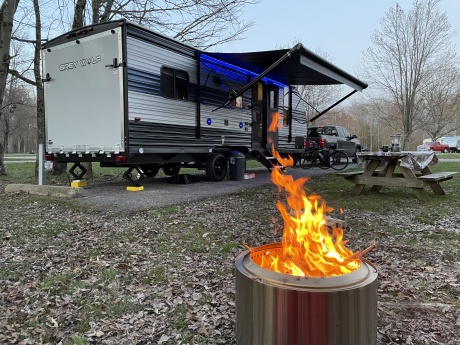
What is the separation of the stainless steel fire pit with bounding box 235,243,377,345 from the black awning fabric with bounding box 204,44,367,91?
5.67m

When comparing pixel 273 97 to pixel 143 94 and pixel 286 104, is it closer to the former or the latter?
pixel 286 104

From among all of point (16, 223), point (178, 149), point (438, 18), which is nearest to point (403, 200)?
point (178, 149)

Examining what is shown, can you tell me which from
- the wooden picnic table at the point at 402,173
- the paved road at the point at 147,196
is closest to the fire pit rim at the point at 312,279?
the paved road at the point at 147,196

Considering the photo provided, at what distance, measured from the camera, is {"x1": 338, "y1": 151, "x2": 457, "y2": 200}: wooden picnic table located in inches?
265

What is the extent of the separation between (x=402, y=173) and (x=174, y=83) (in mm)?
5102

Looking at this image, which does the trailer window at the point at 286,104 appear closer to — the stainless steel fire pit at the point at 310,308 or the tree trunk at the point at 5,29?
the tree trunk at the point at 5,29

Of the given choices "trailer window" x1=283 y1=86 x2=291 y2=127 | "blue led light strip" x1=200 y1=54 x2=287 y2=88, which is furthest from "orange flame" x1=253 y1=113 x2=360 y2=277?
"trailer window" x1=283 y1=86 x2=291 y2=127

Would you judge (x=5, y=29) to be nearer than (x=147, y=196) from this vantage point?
No

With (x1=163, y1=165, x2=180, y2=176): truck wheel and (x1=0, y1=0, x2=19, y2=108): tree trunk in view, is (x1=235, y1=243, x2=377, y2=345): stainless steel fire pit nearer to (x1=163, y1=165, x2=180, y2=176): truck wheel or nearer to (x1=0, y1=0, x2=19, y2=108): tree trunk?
(x1=163, y1=165, x2=180, y2=176): truck wheel

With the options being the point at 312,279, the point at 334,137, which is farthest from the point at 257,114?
the point at 312,279

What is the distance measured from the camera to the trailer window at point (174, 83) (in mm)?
8086

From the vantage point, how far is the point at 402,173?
6945mm

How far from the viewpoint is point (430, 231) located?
15.7 feet

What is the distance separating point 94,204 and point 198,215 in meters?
1.85
